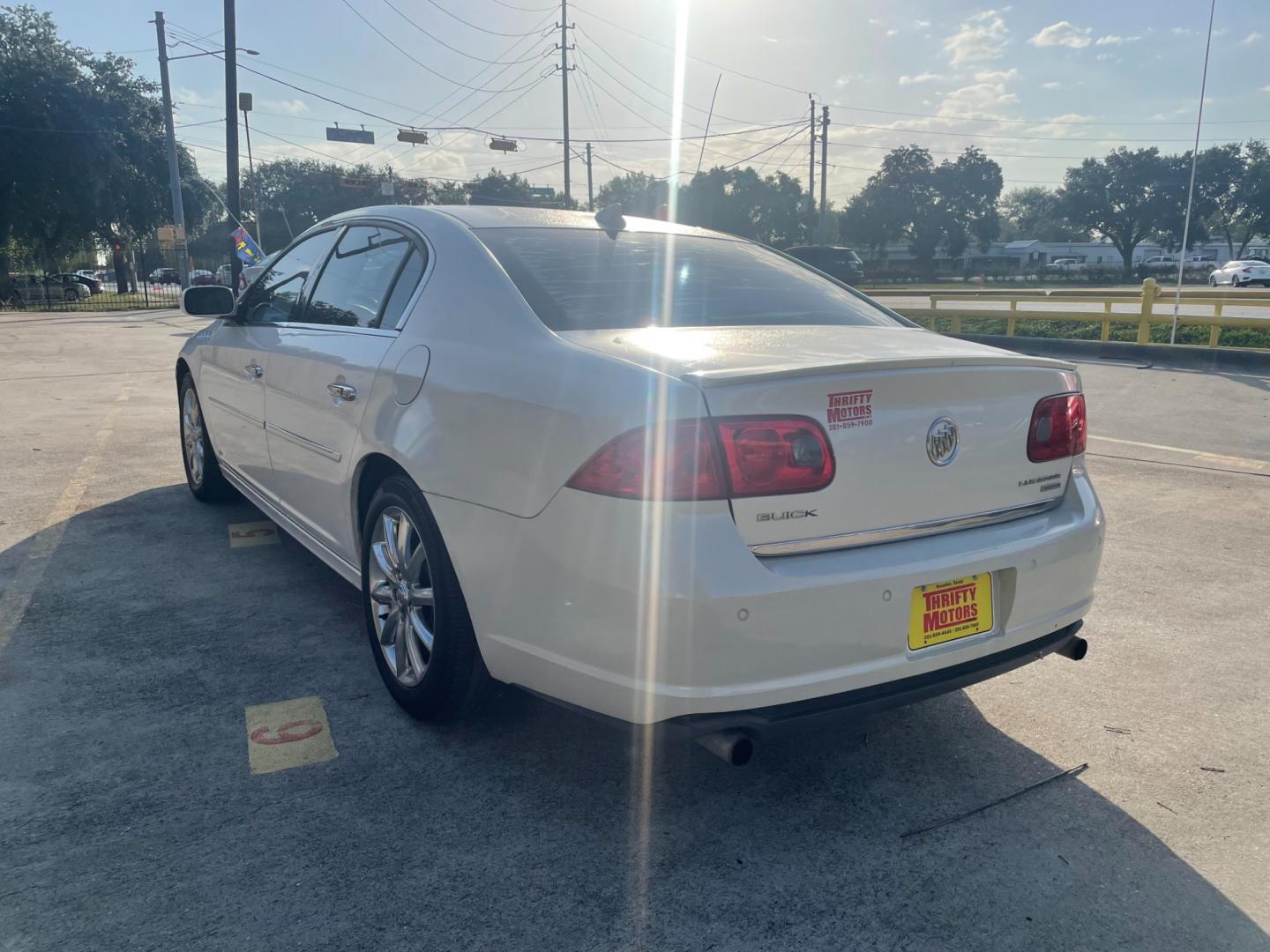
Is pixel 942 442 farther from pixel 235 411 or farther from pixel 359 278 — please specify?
pixel 235 411

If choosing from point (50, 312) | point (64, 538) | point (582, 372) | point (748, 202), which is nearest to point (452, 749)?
point (582, 372)

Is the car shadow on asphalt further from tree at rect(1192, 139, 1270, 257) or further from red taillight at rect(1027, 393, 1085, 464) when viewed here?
tree at rect(1192, 139, 1270, 257)

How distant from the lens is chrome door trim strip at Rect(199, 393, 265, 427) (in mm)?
4472

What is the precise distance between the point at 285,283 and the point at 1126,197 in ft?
256

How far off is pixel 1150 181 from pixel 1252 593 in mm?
76510

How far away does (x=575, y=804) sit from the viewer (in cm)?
272

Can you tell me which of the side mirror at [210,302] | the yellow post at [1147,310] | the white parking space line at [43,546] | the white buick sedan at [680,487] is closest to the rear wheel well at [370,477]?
the white buick sedan at [680,487]

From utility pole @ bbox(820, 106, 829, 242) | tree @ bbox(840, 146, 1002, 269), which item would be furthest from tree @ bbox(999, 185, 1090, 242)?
utility pole @ bbox(820, 106, 829, 242)

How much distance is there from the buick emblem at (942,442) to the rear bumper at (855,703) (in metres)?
0.55

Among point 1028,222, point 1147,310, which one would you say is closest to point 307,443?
point 1147,310

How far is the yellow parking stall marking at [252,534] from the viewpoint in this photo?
5156mm

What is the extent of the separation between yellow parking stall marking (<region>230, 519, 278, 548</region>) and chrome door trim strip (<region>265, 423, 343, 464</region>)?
1041mm

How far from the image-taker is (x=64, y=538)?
512 centimetres

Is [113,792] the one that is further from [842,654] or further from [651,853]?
[842,654]
